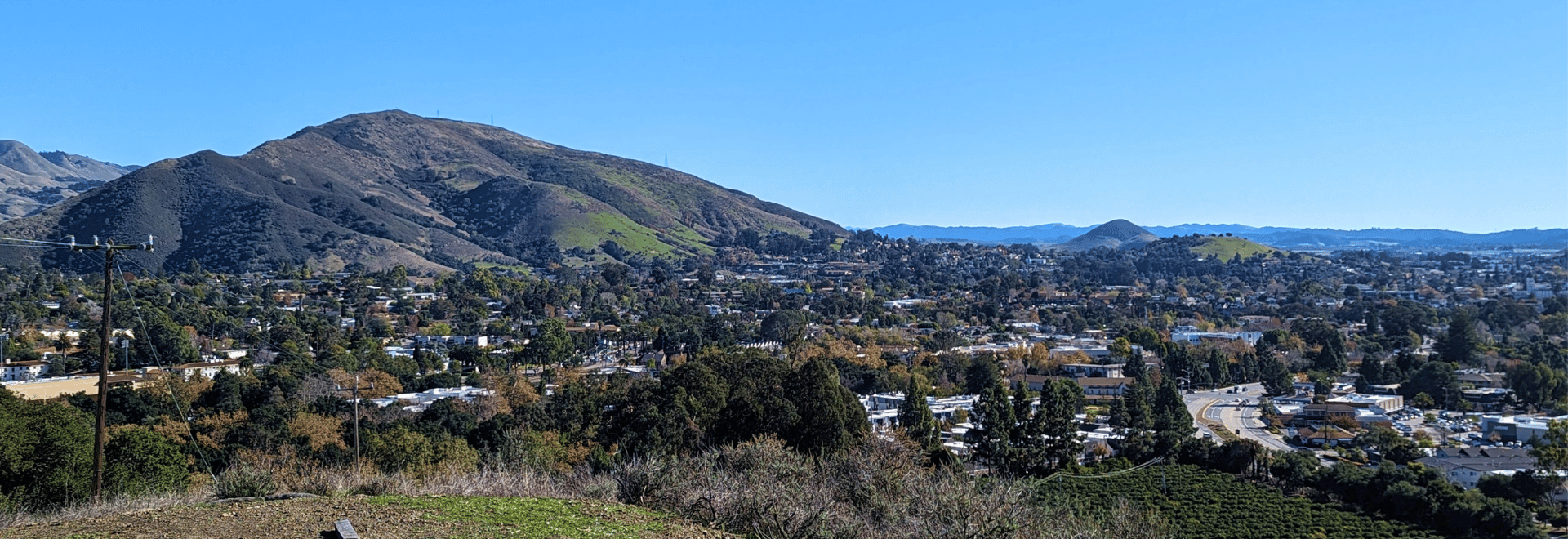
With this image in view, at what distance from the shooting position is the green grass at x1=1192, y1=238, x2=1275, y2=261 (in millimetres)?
107875

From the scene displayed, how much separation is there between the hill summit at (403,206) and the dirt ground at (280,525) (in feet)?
256

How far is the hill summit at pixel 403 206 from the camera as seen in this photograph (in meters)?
86.4

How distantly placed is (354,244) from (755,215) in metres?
56.3

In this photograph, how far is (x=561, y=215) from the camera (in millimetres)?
111938

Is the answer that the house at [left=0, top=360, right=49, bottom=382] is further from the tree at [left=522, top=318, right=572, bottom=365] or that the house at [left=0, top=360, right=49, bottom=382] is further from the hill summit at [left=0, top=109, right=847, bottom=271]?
the hill summit at [left=0, top=109, right=847, bottom=271]

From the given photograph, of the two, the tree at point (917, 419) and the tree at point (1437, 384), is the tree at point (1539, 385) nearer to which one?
the tree at point (1437, 384)

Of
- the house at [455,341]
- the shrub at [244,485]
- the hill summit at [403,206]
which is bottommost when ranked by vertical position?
the house at [455,341]

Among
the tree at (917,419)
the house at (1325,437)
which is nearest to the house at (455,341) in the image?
the tree at (917,419)

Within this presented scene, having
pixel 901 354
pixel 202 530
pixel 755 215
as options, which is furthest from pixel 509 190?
pixel 202 530

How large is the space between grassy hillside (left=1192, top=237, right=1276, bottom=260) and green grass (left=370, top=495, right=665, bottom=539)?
347ft

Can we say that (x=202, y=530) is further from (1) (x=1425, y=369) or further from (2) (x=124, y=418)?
(1) (x=1425, y=369)

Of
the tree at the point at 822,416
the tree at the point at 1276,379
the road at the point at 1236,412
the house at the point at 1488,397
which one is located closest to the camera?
the tree at the point at 822,416

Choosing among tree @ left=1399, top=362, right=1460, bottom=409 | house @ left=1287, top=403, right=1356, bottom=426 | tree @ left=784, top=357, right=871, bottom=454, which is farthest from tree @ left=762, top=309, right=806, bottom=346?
tree @ left=784, top=357, right=871, bottom=454

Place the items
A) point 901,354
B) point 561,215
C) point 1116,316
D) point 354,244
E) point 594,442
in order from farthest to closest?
point 561,215 < point 354,244 < point 1116,316 < point 901,354 < point 594,442
